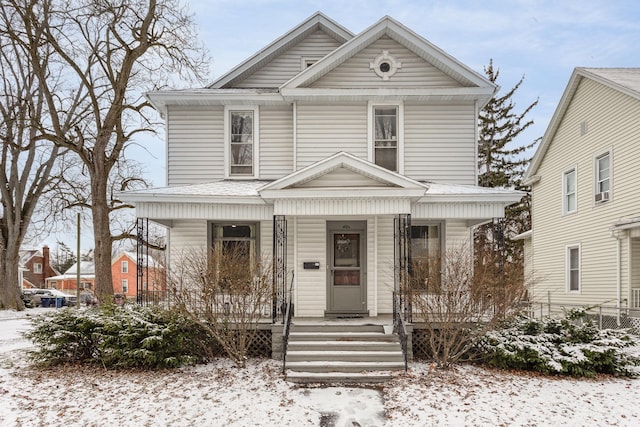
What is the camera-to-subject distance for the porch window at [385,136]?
11781 mm

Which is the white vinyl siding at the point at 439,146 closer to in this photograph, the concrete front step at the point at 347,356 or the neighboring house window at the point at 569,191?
the concrete front step at the point at 347,356

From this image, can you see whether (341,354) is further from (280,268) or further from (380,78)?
(380,78)

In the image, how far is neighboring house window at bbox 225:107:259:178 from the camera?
1200cm

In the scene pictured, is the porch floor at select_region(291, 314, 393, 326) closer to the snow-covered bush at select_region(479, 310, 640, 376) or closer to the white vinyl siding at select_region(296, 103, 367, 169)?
the snow-covered bush at select_region(479, 310, 640, 376)

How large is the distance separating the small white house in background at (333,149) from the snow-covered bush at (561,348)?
8.31ft

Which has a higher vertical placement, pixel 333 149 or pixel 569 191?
pixel 333 149

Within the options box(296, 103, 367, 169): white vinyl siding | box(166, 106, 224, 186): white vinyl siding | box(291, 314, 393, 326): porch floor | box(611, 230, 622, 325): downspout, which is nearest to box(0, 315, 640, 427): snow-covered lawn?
box(291, 314, 393, 326): porch floor

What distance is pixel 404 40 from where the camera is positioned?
1159 cm

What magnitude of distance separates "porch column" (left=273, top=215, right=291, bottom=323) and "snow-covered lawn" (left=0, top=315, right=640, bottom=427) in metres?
1.69

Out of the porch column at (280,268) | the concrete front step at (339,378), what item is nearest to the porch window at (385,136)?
the porch column at (280,268)

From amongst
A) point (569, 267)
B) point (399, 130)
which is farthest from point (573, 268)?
point (399, 130)

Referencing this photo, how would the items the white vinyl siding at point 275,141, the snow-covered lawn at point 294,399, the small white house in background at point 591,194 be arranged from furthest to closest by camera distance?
Answer: the small white house in background at point 591,194, the white vinyl siding at point 275,141, the snow-covered lawn at point 294,399

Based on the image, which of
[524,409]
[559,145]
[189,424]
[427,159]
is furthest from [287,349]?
[559,145]

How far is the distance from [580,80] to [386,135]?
839 cm
